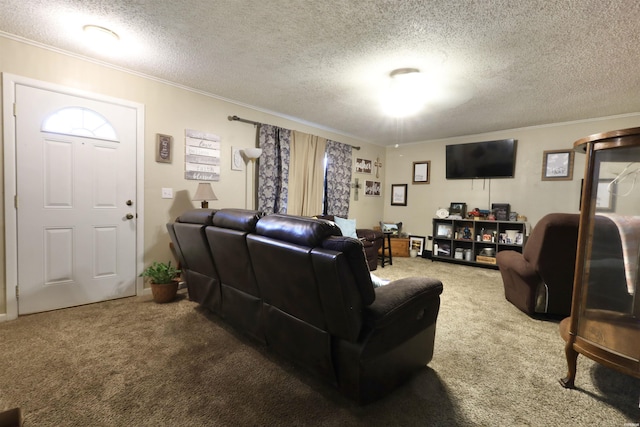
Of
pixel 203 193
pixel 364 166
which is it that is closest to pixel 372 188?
pixel 364 166

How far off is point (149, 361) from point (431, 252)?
4.93 metres

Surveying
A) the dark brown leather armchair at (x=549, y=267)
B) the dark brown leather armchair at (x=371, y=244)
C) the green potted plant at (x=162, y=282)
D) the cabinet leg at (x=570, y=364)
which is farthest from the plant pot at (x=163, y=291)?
the dark brown leather armchair at (x=549, y=267)

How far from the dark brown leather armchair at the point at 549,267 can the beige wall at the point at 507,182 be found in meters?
2.29

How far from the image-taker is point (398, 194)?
6176 millimetres

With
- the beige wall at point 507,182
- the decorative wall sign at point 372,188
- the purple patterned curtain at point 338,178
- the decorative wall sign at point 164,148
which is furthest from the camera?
the decorative wall sign at point 372,188

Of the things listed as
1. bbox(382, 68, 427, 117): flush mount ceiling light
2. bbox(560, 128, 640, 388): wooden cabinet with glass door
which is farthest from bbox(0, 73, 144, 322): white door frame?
bbox(560, 128, 640, 388): wooden cabinet with glass door

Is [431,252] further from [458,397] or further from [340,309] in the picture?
[340,309]

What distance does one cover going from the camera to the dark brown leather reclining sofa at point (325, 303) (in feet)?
4.33

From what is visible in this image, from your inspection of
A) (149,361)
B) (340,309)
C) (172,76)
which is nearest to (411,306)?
(340,309)

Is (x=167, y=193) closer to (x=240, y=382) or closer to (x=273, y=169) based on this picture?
(x=273, y=169)

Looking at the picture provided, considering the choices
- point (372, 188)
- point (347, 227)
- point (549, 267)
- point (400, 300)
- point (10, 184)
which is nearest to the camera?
point (400, 300)

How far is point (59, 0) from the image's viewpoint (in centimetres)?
189

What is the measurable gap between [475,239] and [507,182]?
1.11m

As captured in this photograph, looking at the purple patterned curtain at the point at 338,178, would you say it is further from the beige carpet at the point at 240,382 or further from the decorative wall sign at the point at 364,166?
the beige carpet at the point at 240,382
